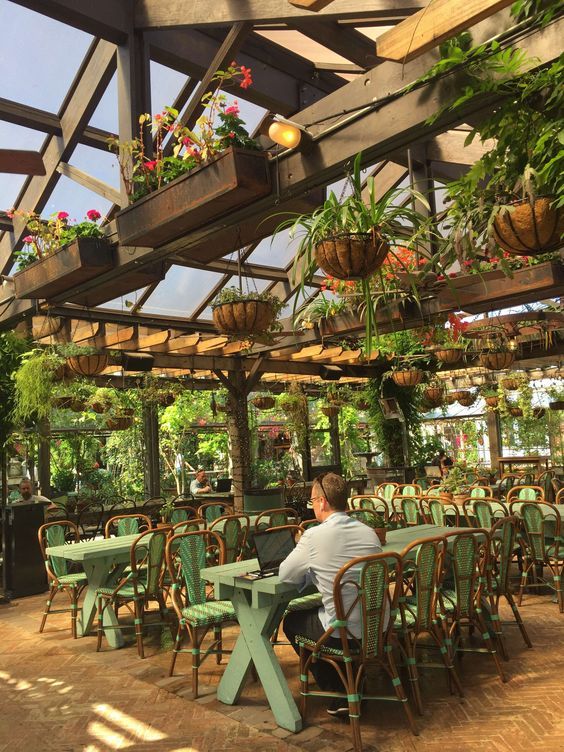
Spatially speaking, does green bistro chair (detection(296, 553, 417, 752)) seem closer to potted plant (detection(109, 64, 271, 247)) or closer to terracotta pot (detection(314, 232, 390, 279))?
terracotta pot (detection(314, 232, 390, 279))

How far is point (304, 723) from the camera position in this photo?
341cm

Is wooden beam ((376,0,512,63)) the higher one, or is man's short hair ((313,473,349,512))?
wooden beam ((376,0,512,63))

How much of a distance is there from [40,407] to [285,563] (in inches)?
191

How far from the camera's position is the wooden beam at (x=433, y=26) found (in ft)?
8.36

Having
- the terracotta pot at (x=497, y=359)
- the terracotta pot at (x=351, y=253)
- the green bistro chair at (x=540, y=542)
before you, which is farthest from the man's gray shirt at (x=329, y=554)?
the terracotta pot at (x=497, y=359)

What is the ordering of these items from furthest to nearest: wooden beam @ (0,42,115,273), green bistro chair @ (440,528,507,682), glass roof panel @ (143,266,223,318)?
glass roof panel @ (143,266,223,318)
wooden beam @ (0,42,115,273)
green bistro chair @ (440,528,507,682)

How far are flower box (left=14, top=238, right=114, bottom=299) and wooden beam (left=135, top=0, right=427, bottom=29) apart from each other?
5.26ft

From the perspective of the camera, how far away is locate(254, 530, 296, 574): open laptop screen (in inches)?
149

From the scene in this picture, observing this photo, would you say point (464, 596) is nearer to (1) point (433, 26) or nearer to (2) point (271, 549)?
(2) point (271, 549)

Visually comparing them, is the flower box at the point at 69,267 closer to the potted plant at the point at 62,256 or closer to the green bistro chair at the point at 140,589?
the potted plant at the point at 62,256

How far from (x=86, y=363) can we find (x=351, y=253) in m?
4.45

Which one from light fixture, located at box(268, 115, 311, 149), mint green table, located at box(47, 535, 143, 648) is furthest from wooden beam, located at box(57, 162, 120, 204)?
mint green table, located at box(47, 535, 143, 648)

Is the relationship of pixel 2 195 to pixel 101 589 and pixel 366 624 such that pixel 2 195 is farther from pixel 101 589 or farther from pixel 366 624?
pixel 366 624

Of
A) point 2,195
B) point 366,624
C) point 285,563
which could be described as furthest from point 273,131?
point 2,195
